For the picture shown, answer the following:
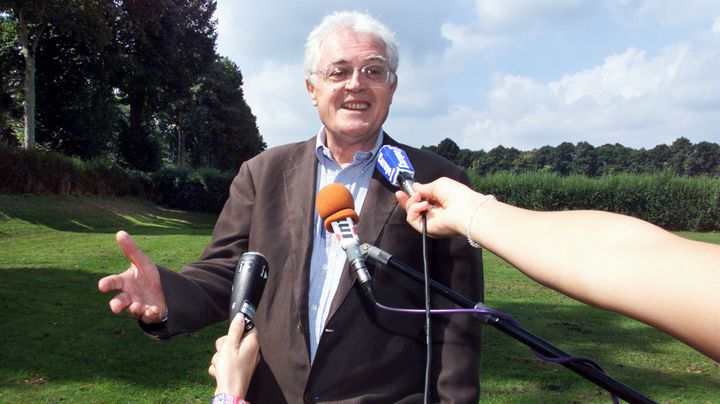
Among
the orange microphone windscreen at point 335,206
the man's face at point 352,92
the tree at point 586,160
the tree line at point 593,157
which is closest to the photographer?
the orange microphone windscreen at point 335,206

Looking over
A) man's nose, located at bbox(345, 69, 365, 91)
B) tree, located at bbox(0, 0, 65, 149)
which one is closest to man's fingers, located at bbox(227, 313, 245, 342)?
man's nose, located at bbox(345, 69, 365, 91)

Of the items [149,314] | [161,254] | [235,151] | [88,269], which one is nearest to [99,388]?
[149,314]

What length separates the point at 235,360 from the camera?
7.00ft

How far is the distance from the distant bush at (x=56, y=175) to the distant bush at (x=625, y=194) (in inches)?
820

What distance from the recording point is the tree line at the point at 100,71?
87.4 ft

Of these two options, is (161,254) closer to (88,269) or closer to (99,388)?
(88,269)

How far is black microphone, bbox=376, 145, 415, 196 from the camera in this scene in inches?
94.2

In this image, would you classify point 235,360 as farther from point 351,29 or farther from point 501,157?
point 501,157

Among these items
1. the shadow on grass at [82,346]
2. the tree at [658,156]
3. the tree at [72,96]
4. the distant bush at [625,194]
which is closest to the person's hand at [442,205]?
the shadow on grass at [82,346]

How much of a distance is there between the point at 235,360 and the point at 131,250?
651mm

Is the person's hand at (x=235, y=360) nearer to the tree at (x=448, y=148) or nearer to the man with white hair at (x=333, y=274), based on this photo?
the man with white hair at (x=333, y=274)

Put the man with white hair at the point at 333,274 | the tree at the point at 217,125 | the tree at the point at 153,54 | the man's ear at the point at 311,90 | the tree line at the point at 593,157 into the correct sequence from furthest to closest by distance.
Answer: the tree line at the point at 593,157 < the tree at the point at 217,125 < the tree at the point at 153,54 < the man's ear at the point at 311,90 < the man with white hair at the point at 333,274

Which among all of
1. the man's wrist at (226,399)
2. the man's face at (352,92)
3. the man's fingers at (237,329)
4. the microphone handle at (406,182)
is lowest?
the man's wrist at (226,399)

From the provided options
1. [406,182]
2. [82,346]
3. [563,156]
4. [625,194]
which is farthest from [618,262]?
[563,156]
